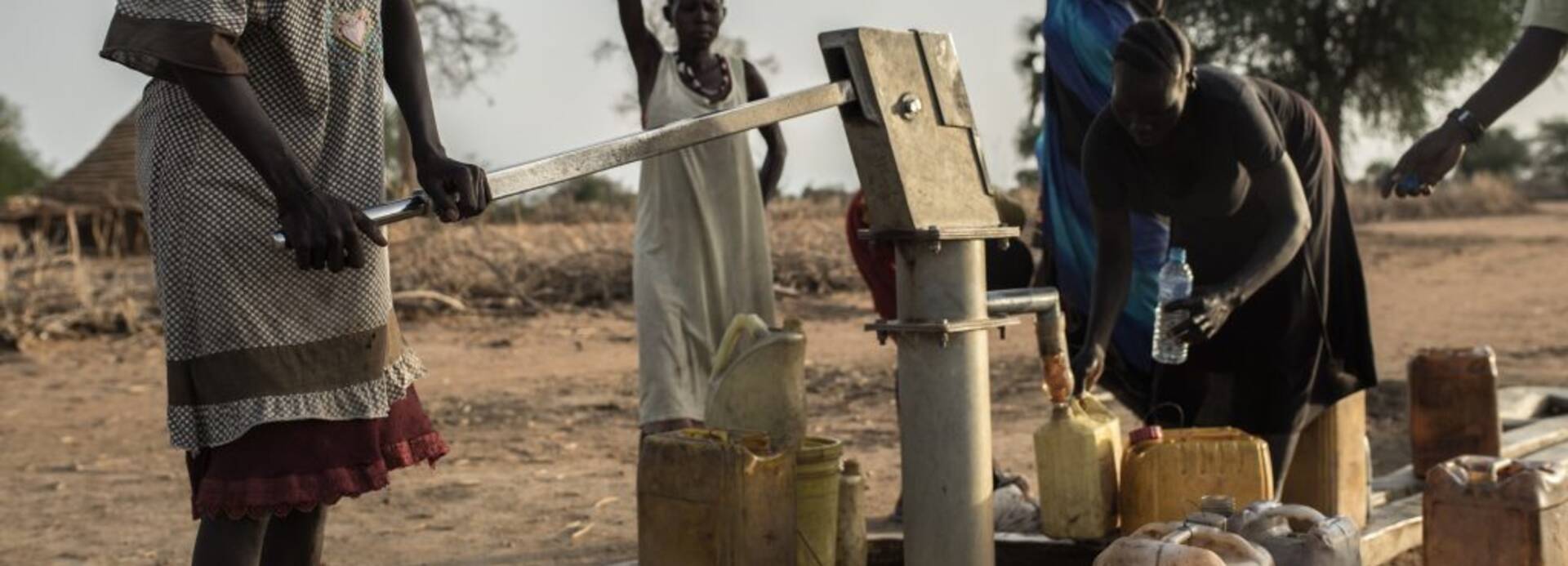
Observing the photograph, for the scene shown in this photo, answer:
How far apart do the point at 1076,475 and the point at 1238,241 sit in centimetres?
78

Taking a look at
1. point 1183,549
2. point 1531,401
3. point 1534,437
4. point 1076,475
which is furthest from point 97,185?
point 1183,549

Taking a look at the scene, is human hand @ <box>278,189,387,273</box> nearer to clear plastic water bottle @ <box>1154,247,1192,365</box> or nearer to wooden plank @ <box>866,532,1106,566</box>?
wooden plank @ <box>866,532,1106,566</box>

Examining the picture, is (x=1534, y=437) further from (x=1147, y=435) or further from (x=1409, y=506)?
(x=1147, y=435)

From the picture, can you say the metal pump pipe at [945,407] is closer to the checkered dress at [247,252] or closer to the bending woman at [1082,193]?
the checkered dress at [247,252]

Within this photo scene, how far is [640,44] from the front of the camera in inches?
189

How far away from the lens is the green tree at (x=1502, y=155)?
49.6 metres

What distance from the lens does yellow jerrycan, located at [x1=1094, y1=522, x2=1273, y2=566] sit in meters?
2.44

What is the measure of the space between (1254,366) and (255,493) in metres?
2.43

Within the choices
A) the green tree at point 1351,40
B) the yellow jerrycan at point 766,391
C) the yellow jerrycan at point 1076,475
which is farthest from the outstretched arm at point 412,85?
the green tree at point 1351,40

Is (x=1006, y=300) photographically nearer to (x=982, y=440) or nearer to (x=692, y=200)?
(x=982, y=440)

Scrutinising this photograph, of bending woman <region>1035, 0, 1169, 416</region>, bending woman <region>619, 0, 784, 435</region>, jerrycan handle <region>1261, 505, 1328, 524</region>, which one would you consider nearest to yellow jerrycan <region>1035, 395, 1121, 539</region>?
jerrycan handle <region>1261, 505, 1328, 524</region>

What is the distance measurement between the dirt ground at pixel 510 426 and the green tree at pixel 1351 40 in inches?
490

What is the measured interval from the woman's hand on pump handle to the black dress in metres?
0.31

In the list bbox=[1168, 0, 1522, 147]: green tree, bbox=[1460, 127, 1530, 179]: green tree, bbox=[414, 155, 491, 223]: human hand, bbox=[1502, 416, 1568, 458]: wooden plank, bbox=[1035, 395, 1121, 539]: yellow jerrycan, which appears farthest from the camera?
bbox=[1460, 127, 1530, 179]: green tree
